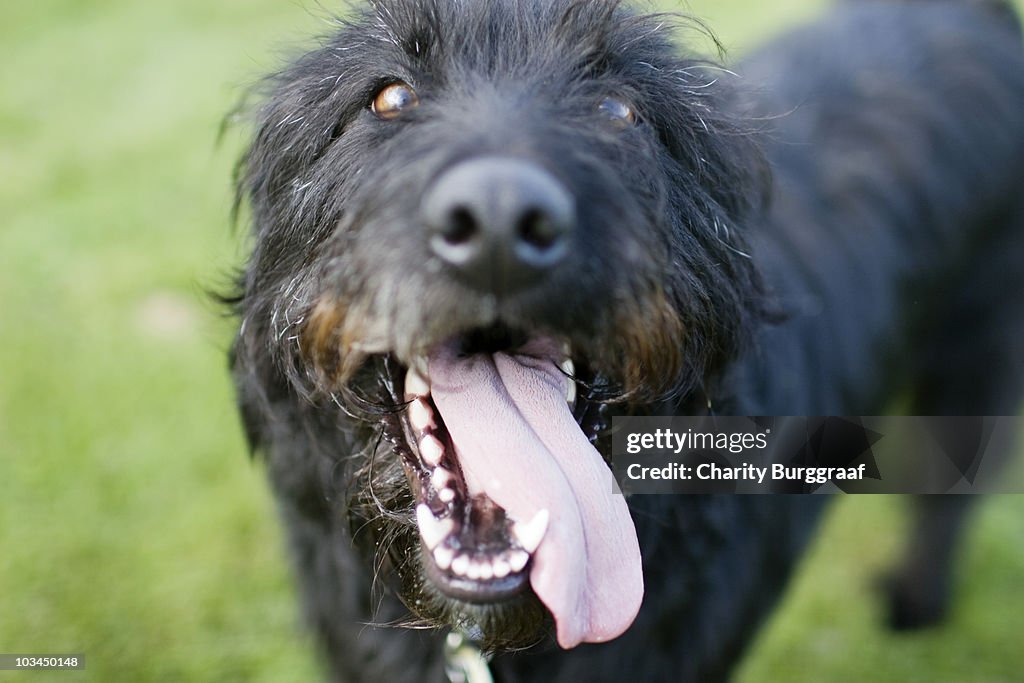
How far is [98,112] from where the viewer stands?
752 centimetres

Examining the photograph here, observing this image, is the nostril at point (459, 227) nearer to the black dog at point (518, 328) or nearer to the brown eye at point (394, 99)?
the black dog at point (518, 328)

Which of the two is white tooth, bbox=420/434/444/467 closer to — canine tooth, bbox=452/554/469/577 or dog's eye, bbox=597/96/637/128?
canine tooth, bbox=452/554/469/577

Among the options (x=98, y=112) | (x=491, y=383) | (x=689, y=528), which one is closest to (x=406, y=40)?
(x=491, y=383)

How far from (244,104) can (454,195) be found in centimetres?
144

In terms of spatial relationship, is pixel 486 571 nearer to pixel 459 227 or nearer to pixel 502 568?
pixel 502 568

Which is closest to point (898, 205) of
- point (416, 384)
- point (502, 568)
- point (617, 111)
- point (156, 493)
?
point (617, 111)

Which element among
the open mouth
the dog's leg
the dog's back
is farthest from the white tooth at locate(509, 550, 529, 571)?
the dog's leg

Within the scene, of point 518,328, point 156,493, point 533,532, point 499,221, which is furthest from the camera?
point 156,493

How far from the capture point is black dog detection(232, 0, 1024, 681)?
1875mm

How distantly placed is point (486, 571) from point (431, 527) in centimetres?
16

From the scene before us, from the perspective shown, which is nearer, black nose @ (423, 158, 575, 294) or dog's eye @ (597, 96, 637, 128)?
black nose @ (423, 158, 575, 294)

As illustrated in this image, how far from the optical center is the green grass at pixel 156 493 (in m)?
4.12

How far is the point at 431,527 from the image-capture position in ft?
6.90

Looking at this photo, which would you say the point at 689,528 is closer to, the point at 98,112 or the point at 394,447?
the point at 394,447
